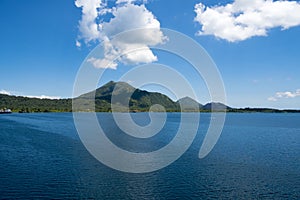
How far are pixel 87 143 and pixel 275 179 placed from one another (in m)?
40.9

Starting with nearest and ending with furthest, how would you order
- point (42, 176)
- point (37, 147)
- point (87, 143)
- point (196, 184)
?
point (196, 184) < point (42, 176) < point (37, 147) < point (87, 143)

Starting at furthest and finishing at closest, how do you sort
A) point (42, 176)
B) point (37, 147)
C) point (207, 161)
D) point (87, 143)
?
point (87, 143)
point (37, 147)
point (207, 161)
point (42, 176)

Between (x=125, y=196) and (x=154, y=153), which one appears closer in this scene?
(x=125, y=196)

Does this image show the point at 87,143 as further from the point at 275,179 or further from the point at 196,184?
the point at 275,179

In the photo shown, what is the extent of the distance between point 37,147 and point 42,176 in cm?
2367

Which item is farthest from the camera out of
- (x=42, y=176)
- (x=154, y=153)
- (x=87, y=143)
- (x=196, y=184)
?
(x=87, y=143)

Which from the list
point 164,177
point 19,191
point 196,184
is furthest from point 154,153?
point 19,191

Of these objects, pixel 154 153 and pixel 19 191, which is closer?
pixel 19 191

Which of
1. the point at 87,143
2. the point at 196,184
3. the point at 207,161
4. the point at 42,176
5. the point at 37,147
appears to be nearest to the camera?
the point at 196,184

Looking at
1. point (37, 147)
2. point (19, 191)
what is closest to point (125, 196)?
point (19, 191)

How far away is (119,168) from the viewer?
1569 inches

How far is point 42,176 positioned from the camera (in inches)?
1363

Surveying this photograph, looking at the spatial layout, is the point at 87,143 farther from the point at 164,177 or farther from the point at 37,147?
the point at 164,177

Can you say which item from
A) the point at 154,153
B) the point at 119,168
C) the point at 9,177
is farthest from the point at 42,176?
the point at 154,153
